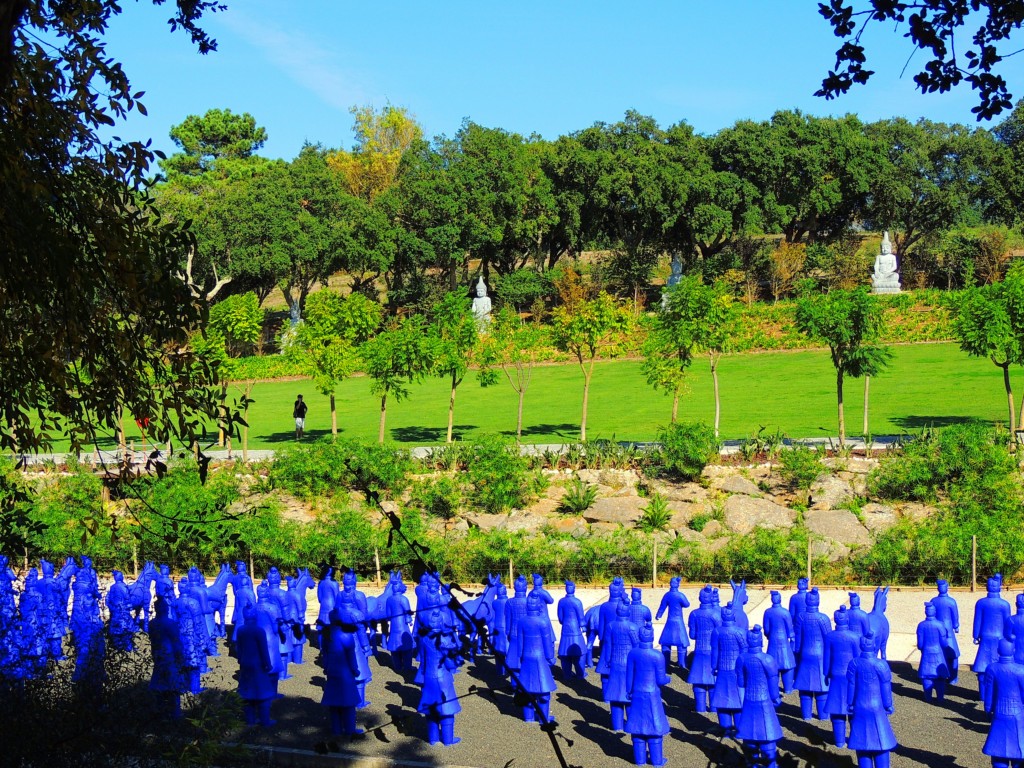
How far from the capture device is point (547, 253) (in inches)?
2191

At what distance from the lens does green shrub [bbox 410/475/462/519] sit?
67.9 ft

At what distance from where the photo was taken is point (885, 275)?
152ft

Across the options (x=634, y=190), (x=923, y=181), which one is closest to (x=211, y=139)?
(x=634, y=190)

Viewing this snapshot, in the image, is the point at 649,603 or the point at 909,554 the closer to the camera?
the point at 649,603

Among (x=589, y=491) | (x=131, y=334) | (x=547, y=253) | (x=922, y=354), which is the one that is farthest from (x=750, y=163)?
(x=131, y=334)

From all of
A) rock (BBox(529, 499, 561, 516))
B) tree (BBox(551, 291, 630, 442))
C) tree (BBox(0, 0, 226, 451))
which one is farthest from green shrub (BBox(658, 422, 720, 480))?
tree (BBox(0, 0, 226, 451))

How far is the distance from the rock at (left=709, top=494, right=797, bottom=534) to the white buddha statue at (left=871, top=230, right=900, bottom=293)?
94.8 ft

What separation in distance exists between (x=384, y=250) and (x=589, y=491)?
29806mm

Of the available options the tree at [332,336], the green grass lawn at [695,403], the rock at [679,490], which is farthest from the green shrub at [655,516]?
the tree at [332,336]

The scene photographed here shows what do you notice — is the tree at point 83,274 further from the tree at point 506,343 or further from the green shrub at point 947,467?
the tree at point 506,343

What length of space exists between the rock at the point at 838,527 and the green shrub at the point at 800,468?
134 cm

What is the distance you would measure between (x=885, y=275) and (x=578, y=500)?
30370mm

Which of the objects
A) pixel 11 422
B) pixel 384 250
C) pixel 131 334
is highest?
pixel 384 250

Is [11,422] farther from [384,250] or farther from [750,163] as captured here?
[750,163]
